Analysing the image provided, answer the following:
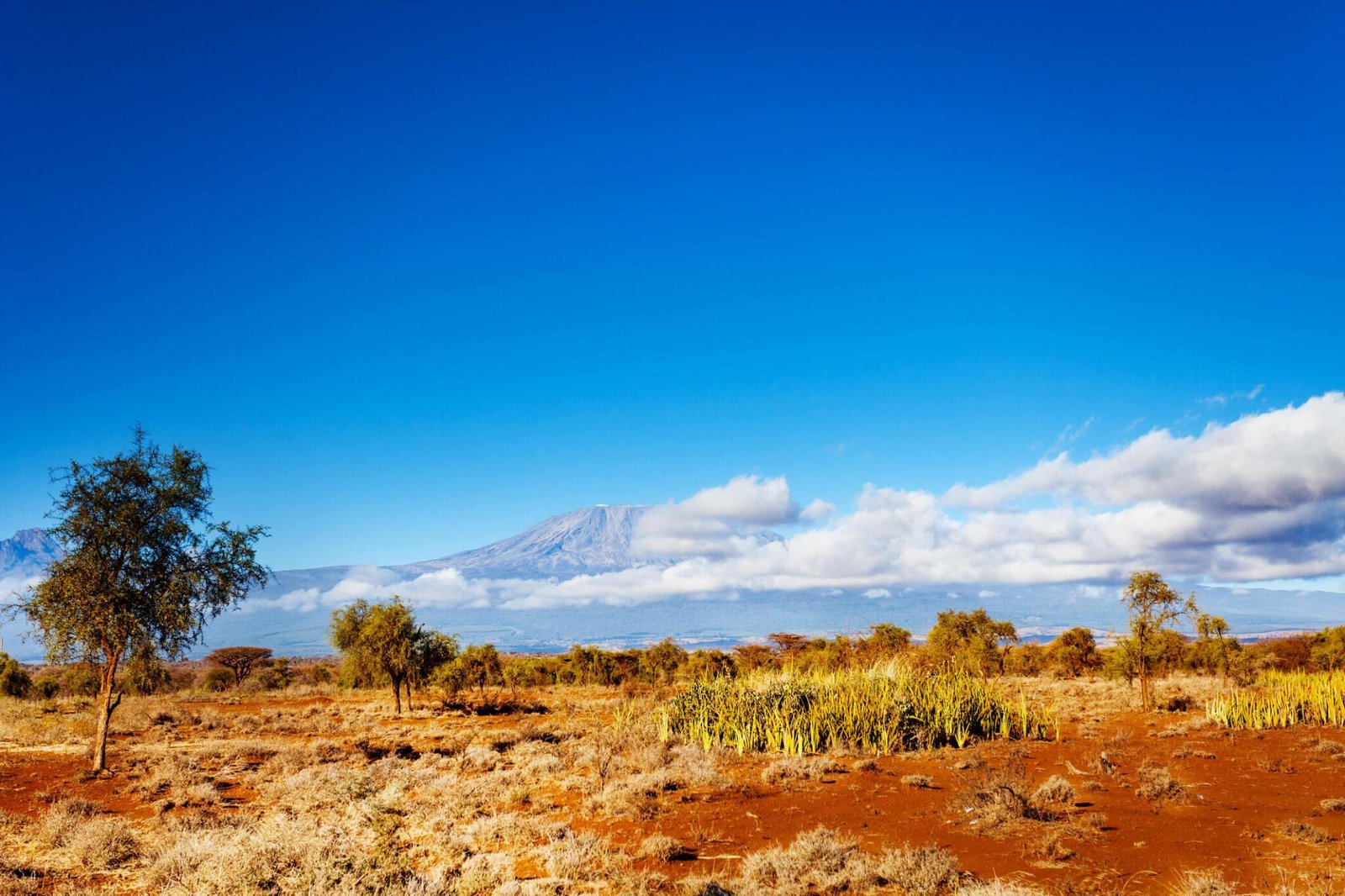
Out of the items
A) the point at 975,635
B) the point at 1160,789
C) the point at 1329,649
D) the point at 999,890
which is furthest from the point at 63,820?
the point at 1329,649

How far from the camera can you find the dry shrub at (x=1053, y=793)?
11.6 metres

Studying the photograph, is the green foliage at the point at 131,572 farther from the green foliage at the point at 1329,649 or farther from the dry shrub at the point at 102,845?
the green foliage at the point at 1329,649

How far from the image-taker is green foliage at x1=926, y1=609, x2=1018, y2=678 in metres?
44.9

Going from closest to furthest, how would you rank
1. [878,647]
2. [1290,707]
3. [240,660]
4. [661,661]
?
1. [1290,707]
2. [878,647]
3. [661,661]
4. [240,660]

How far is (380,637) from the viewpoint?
33.2 m

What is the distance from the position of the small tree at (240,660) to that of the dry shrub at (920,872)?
6864 centimetres

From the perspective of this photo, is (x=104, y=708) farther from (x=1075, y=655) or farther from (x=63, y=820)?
(x=1075, y=655)

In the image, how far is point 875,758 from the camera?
16219mm

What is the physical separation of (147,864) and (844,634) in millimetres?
16585

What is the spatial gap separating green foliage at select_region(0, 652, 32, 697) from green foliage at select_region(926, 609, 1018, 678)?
A: 59191 millimetres

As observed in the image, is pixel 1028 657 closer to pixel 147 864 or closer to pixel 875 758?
pixel 875 758

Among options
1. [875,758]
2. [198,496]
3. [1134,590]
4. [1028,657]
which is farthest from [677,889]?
[1028,657]

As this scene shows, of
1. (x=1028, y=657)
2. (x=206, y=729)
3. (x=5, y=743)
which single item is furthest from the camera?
(x=1028, y=657)

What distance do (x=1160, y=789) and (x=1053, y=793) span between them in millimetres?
1851
